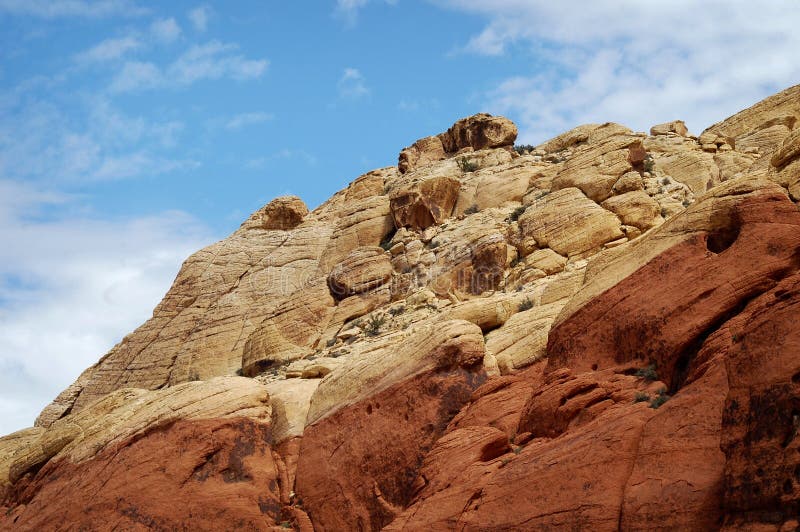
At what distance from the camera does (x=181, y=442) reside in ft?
85.3

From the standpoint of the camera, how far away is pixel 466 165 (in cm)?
4472

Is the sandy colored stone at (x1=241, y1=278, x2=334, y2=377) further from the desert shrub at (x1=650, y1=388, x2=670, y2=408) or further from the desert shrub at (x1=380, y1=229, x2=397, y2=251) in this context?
the desert shrub at (x1=650, y1=388, x2=670, y2=408)

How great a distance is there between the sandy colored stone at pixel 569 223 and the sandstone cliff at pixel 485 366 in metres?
0.08

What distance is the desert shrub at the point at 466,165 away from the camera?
44.5 meters

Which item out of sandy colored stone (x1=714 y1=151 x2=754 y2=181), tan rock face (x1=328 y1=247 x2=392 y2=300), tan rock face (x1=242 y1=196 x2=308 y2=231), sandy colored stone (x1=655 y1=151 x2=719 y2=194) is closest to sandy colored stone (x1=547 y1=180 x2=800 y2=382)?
sandy colored stone (x1=655 y1=151 x2=719 y2=194)

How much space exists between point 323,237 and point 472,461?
25.2 metres

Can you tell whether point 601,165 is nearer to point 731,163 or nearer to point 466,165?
point 731,163

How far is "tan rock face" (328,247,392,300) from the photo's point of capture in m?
37.0

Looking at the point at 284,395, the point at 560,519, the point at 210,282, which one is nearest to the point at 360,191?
the point at 210,282

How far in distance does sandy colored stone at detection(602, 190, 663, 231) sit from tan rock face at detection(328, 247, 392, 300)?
31.1ft

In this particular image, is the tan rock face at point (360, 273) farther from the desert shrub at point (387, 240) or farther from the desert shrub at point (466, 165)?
the desert shrub at point (466, 165)

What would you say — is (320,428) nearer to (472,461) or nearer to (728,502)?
(472,461)

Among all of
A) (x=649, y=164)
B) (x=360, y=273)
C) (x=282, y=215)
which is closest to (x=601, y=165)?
(x=649, y=164)

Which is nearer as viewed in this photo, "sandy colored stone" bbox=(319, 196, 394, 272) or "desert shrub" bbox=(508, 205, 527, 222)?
"desert shrub" bbox=(508, 205, 527, 222)
